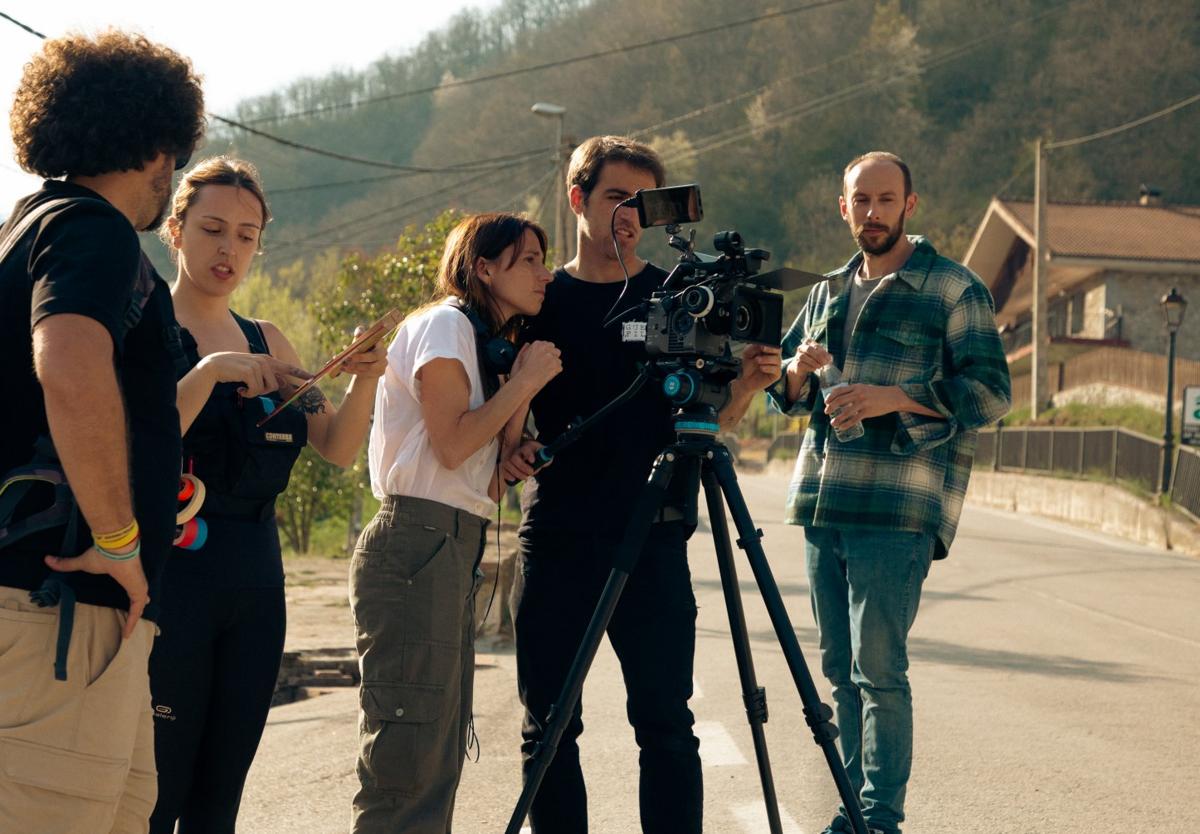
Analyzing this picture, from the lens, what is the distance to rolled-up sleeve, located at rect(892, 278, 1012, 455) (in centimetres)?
405

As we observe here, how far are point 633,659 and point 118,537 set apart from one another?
1.63 meters

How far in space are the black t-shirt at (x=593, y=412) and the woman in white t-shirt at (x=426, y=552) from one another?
33 centimetres

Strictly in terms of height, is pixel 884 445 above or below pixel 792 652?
above

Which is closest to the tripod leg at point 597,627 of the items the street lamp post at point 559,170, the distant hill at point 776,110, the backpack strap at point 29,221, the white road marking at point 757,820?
the white road marking at point 757,820

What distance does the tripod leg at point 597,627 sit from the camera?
309 centimetres

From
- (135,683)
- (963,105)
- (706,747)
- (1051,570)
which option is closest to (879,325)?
(706,747)

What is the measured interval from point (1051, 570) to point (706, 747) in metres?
9.75

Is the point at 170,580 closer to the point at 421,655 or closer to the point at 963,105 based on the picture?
the point at 421,655

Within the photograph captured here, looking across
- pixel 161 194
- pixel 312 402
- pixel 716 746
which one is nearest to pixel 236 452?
pixel 312 402

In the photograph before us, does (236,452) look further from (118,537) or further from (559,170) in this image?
(559,170)

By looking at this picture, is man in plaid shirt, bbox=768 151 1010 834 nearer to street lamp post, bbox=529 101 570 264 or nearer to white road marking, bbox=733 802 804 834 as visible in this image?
white road marking, bbox=733 802 804 834

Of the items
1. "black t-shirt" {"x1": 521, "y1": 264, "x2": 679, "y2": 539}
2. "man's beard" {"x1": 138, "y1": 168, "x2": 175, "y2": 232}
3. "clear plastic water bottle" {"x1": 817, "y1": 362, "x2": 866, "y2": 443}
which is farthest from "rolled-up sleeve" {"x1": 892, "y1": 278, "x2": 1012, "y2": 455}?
"man's beard" {"x1": 138, "y1": 168, "x2": 175, "y2": 232}

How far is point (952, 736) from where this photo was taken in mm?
5988

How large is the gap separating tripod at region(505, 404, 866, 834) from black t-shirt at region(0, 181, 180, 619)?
1094 millimetres
